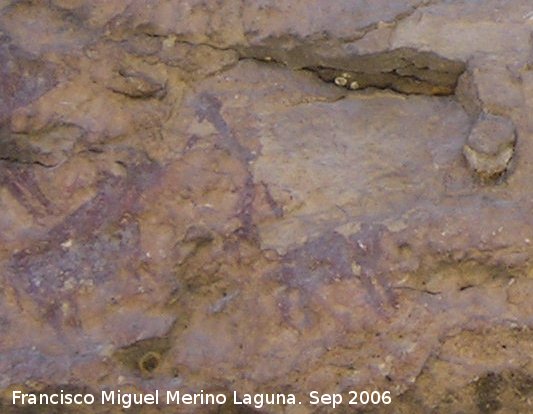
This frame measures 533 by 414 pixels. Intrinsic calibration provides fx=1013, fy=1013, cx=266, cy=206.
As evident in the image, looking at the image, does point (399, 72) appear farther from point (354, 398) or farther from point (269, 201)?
point (354, 398)

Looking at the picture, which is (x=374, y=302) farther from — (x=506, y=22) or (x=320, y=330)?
(x=506, y=22)

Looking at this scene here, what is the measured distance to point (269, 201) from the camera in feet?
7.79

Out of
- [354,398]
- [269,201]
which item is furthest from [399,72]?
[354,398]

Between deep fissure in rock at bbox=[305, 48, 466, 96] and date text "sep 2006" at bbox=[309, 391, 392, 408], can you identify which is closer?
date text "sep 2006" at bbox=[309, 391, 392, 408]

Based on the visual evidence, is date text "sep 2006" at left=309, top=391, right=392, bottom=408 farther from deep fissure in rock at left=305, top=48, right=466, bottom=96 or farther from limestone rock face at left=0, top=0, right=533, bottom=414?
deep fissure in rock at left=305, top=48, right=466, bottom=96

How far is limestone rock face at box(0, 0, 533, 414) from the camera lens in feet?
7.43

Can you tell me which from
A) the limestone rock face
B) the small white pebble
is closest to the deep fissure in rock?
the limestone rock face

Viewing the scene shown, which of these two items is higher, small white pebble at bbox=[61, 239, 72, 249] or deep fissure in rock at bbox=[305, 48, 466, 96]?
deep fissure in rock at bbox=[305, 48, 466, 96]

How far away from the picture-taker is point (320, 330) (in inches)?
89.5

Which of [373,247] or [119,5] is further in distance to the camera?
[119,5]

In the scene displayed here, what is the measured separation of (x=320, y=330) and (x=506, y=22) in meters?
0.89

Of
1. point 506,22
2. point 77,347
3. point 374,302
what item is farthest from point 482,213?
point 77,347

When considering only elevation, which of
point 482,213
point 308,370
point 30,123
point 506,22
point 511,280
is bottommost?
point 308,370

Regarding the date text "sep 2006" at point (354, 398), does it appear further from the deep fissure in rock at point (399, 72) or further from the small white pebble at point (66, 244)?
the deep fissure in rock at point (399, 72)
